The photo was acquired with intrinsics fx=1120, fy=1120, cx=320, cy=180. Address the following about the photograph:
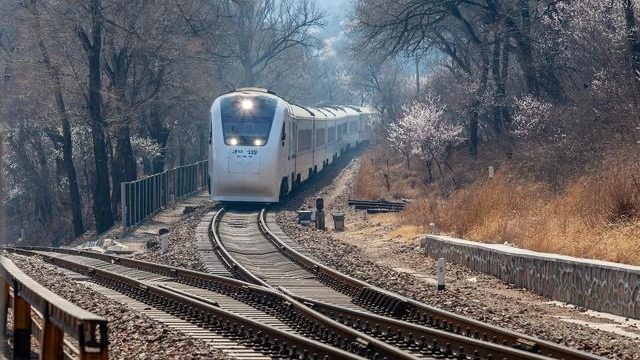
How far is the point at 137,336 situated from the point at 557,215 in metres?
11.5

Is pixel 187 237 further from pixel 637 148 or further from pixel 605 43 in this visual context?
pixel 605 43

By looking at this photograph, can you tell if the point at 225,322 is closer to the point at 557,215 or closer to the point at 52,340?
the point at 52,340

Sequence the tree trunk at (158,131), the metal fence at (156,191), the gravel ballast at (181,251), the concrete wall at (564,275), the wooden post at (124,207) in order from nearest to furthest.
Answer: the concrete wall at (564,275), the gravel ballast at (181,251), the wooden post at (124,207), the metal fence at (156,191), the tree trunk at (158,131)

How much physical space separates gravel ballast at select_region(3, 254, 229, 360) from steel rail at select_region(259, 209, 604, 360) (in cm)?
280

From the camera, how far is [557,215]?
2162cm

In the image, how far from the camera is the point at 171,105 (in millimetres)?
47188

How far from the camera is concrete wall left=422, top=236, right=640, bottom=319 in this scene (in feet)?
47.0

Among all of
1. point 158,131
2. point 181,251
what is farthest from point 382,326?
point 158,131

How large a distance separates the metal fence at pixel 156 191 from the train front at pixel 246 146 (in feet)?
11.4

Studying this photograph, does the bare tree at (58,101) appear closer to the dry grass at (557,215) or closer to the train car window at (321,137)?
the train car window at (321,137)

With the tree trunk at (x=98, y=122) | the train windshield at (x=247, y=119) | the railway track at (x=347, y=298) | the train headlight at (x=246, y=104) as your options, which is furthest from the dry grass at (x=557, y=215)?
the tree trunk at (x=98, y=122)

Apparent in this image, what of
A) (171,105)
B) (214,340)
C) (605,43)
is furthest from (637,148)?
(171,105)

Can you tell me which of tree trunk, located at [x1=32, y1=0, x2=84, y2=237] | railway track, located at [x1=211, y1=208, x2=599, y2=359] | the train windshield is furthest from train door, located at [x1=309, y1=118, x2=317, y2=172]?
railway track, located at [x1=211, y1=208, x2=599, y2=359]

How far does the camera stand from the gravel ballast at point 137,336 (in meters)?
11.1
